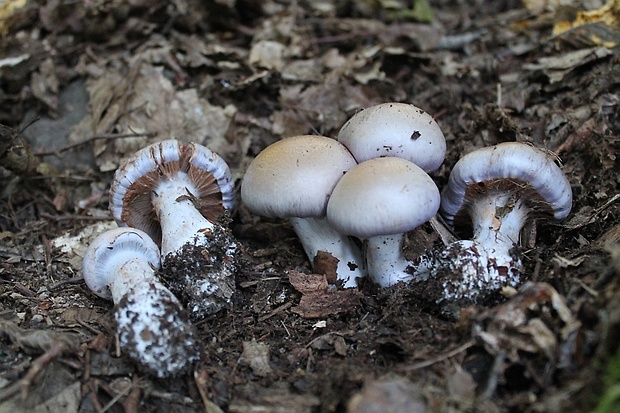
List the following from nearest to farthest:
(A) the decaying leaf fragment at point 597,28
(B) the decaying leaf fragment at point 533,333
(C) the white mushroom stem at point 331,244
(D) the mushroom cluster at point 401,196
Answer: (B) the decaying leaf fragment at point 533,333
(D) the mushroom cluster at point 401,196
(C) the white mushroom stem at point 331,244
(A) the decaying leaf fragment at point 597,28

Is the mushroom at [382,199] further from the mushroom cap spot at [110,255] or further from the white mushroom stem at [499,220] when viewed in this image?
the mushroom cap spot at [110,255]

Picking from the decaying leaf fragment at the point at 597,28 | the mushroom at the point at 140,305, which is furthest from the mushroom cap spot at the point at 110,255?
the decaying leaf fragment at the point at 597,28

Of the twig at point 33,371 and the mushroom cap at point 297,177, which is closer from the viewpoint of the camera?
the twig at point 33,371

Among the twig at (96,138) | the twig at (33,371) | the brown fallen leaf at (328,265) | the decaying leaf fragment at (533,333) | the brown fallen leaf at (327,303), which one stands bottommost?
the brown fallen leaf at (327,303)

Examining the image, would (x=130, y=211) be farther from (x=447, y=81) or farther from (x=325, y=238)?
(x=447, y=81)

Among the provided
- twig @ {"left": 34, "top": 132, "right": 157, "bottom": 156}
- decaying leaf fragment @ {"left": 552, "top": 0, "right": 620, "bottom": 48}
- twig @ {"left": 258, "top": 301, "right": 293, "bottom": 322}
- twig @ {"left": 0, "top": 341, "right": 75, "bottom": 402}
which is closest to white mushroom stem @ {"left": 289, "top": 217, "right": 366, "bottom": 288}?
twig @ {"left": 258, "top": 301, "right": 293, "bottom": 322}

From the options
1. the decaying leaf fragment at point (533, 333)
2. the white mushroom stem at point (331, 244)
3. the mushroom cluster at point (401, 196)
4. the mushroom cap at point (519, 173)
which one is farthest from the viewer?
the white mushroom stem at point (331, 244)

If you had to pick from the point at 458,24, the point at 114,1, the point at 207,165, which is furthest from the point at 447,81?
the point at 114,1

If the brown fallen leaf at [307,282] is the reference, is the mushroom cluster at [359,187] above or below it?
above

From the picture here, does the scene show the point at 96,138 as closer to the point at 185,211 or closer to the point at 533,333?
the point at 185,211
